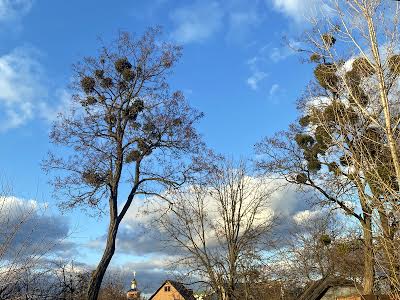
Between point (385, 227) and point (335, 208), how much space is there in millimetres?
11345

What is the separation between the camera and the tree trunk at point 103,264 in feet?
47.4

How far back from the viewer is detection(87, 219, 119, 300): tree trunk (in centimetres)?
1445

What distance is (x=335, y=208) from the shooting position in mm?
18469

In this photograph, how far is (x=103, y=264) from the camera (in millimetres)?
15172

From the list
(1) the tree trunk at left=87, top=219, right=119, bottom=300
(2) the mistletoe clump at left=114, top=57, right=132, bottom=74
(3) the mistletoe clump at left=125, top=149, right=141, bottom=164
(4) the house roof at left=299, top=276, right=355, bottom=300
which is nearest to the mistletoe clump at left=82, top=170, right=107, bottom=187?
(3) the mistletoe clump at left=125, top=149, right=141, bottom=164

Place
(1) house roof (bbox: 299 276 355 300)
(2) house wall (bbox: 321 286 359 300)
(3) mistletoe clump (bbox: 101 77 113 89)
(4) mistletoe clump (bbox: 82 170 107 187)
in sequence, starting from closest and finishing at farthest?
1. (4) mistletoe clump (bbox: 82 170 107 187)
2. (3) mistletoe clump (bbox: 101 77 113 89)
3. (1) house roof (bbox: 299 276 355 300)
4. (2) house wall (bbox: 321 286 359 300)

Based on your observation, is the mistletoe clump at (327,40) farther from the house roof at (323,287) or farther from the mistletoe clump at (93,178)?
the house roof at (323,287)

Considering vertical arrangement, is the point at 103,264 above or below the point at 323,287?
above

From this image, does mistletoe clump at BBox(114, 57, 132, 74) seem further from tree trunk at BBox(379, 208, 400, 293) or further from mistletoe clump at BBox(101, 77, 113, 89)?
tree trunk at BBox(379, 208, 400, 293)

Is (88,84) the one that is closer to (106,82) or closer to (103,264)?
(106,82)

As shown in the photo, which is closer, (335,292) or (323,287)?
(323,287)

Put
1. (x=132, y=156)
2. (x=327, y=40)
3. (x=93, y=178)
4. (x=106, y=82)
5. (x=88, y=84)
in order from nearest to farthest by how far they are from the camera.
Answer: (x=327, y=40) < (x=93, y=178) < (x=132, y=156) < (x=88, y=84) < (x=106, y=82)

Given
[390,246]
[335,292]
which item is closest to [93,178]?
[390,246]

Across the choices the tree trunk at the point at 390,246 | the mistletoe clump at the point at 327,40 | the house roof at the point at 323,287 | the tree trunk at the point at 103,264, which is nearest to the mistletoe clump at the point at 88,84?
the tree trunk at the point at 103,264
